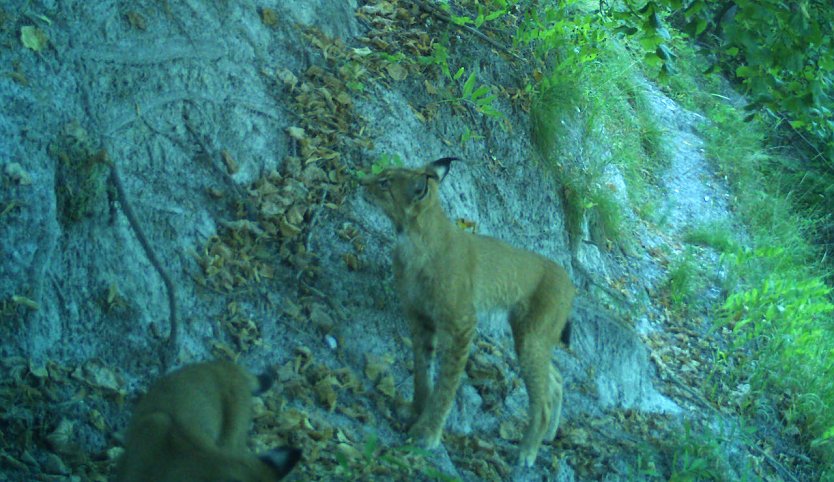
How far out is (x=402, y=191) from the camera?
268 inches

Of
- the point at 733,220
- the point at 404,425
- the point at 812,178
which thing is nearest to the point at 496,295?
the point at 404,425

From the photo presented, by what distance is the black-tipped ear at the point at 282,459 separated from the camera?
4.28 metres

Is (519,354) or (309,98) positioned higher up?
(309,98)

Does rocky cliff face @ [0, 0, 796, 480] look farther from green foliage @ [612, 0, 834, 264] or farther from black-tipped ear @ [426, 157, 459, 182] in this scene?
green foliage @ [612, 0, 834, 264]

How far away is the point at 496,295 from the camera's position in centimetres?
736

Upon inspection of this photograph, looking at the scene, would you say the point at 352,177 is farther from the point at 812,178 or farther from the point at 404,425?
the point at 812,178

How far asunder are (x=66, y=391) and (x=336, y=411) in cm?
183

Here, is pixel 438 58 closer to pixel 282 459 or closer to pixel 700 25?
pixel 700 25

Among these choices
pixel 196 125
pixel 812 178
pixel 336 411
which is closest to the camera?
pixel 336 411

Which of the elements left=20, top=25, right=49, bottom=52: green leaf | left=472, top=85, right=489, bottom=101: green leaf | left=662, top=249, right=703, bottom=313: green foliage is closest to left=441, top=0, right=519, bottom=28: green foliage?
left=472, top=85, right=489, bottom=101: green leaf

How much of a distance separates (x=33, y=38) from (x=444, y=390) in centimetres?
362

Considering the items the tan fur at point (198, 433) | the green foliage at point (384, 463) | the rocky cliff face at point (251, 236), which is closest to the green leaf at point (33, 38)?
the rocky cliff face at point (251, 236)

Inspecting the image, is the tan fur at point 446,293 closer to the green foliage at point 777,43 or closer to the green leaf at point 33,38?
the green foliage at point 777,43

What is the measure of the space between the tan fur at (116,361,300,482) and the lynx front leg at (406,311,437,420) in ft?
5.91
